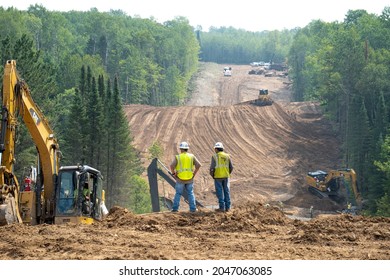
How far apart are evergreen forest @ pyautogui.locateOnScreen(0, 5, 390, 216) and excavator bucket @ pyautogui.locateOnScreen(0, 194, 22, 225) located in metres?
26.9

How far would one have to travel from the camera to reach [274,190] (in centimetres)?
5850

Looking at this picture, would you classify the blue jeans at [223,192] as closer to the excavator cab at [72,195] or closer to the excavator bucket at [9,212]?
the excavator cab at [72,195]

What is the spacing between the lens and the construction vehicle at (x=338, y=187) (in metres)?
46.3

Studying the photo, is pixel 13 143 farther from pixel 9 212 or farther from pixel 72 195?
pixel 72 195

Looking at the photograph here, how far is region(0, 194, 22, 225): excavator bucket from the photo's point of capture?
16.8 meters

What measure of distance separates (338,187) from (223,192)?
33173 mm

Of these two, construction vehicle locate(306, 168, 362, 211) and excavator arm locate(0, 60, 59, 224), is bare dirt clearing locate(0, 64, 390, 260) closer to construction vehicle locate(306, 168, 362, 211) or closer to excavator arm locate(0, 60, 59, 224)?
construction vehicle locate(306, 168, 362, 211)

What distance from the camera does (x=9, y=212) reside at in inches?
672

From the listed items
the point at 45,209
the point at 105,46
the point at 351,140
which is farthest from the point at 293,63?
the point at 45,209

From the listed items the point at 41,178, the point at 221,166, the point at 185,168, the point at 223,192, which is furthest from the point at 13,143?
Answer: the point at 223,192

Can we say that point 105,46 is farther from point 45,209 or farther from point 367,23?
point 45,209

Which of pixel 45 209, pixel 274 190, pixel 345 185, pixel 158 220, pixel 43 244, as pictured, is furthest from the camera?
pixel 274 190

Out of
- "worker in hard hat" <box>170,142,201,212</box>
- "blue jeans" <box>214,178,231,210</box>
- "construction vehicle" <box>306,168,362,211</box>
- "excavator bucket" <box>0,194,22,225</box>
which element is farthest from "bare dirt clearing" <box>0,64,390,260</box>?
"excavator bucket" <box>0,194,22,225</box>

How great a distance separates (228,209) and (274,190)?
41.1 metres
